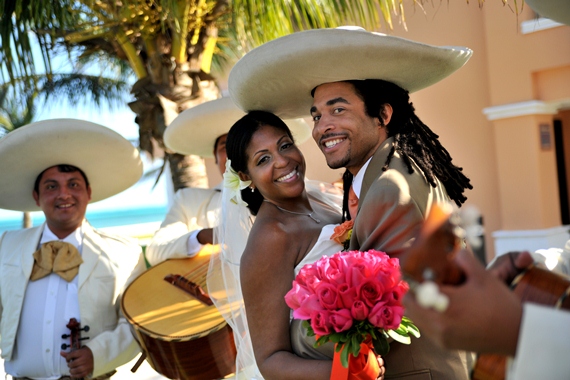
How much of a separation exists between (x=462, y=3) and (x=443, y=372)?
10.4 m

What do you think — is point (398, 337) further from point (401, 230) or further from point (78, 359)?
point (78, 359)

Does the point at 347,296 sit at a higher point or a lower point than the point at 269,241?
lower

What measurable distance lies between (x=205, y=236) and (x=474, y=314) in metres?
3.55

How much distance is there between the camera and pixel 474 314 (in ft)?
4.42

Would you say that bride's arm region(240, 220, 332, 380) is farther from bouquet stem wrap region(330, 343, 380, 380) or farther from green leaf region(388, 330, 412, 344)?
green leaf region(388, 330, 412, 344)

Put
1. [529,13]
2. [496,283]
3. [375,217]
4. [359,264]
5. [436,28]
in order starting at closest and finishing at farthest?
1. [496,283]
2. [359,264]
3. [375,217]
4. [529,13]
5. [436,28]

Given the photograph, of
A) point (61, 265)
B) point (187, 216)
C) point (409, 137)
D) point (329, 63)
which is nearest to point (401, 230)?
point (409, 137)

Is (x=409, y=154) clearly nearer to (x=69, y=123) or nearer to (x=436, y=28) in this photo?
(x=69, y=123)

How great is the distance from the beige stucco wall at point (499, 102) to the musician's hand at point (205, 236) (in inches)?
285

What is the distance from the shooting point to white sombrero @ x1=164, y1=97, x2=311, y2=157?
5125 mm

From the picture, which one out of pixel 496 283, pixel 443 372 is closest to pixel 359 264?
pixel 443 372

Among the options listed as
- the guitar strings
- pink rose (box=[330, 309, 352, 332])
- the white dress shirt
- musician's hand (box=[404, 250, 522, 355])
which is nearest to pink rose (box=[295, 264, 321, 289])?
pink rose (box=[330, 309, 352, 332])

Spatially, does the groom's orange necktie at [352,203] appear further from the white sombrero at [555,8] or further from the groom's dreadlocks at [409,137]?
the white sombrero at [555,8]

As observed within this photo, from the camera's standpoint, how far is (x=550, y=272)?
1589 mm
